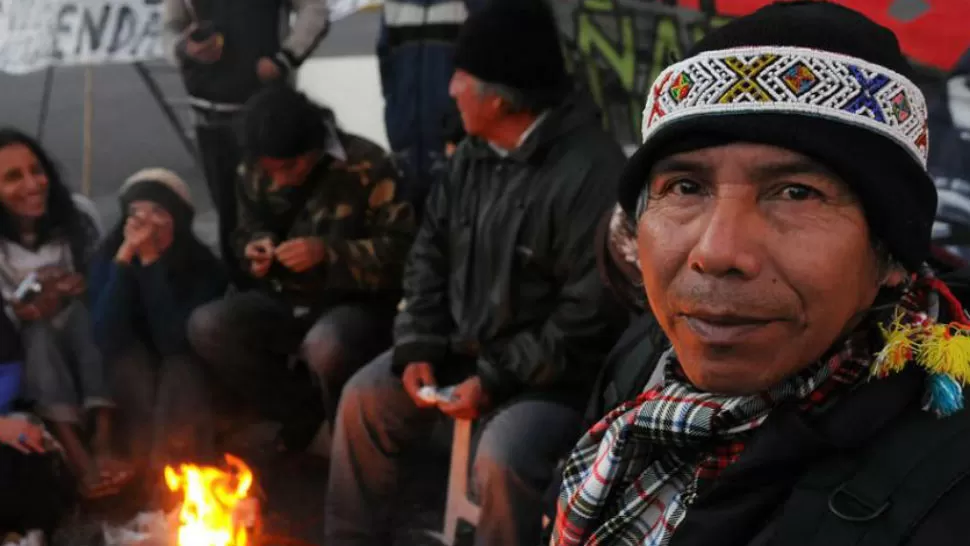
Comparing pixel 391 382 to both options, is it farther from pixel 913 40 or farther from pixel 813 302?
pixel 813 302

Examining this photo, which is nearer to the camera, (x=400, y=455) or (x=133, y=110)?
(x=400, y=455)

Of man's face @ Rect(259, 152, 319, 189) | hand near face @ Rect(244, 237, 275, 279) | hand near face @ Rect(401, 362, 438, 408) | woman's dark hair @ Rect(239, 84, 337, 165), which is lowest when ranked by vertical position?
hand near face @ Rect(401, 362, 438, 408)

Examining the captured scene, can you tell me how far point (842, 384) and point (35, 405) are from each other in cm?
414

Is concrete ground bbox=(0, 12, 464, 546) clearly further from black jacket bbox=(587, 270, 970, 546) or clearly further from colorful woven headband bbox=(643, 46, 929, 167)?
colorful woven headband bbox=(643, 46, 929, 167)

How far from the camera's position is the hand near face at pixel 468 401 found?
10.8ft

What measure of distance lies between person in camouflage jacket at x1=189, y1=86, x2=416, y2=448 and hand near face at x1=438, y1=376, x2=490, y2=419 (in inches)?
35.4

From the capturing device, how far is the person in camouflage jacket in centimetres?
414

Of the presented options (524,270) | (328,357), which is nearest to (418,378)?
(524,270)

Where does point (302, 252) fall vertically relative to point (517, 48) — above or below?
below

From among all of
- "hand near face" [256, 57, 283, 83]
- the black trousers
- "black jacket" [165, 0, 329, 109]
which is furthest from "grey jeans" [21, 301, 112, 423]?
"hand near face" [256, 57, 283, 83]

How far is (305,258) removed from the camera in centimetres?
415

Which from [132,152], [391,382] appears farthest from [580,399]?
[132,152]

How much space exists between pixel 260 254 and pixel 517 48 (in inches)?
62.2

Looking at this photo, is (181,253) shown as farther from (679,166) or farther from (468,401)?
(679,166)
